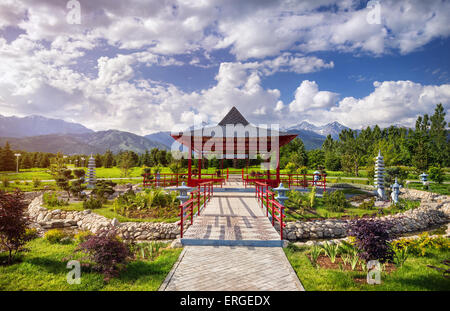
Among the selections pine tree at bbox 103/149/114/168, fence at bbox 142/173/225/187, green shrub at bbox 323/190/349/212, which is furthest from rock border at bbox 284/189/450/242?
pine tree at bbox 103/149/114/168

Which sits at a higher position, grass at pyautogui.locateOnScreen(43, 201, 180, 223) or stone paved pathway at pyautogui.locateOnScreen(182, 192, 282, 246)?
stone paved pathway at pyautogui.locateOnScreen(182, 192, 282, 246)

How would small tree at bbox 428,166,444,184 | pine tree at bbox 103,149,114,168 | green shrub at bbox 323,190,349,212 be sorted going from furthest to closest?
pine tree at bbox 103,149,114,168, small tree at bbox 428,166,444,184, green shrub at bbox 323,190,349,212

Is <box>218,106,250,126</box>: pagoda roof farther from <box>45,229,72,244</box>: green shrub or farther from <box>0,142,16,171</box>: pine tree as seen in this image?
<box>0,142,16,171</box>: pine tree

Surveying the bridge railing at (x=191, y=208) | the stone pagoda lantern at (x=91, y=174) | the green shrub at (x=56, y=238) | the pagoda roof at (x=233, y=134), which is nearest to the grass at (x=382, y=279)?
the bridge railing at (x=191, y=208)

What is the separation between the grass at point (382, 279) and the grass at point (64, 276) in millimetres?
2967

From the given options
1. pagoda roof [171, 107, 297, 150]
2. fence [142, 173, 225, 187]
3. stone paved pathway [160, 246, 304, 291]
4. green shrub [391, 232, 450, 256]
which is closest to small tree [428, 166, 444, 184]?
pagoda roof [171, 107, 297, 150]

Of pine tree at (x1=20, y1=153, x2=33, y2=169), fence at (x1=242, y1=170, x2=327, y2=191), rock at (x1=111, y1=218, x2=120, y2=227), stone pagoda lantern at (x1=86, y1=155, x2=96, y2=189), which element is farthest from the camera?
pine tree at (x1=20, y1=153, x2=33, y2=169)

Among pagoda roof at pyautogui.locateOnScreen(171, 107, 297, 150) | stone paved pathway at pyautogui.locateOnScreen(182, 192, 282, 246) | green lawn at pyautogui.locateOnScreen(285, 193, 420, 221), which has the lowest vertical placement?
green lawn at pyautogui.locateOnScreen(285, 193, 420, 221)

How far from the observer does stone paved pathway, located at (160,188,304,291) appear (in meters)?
4.45

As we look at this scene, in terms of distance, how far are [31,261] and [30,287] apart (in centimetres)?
151

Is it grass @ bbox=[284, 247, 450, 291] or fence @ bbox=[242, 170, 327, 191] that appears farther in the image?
fence @ bbox=[242, 170, 327, 191]

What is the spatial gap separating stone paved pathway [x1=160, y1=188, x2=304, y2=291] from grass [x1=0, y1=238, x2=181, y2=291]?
0.37 metres

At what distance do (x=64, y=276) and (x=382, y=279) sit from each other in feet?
22.0
